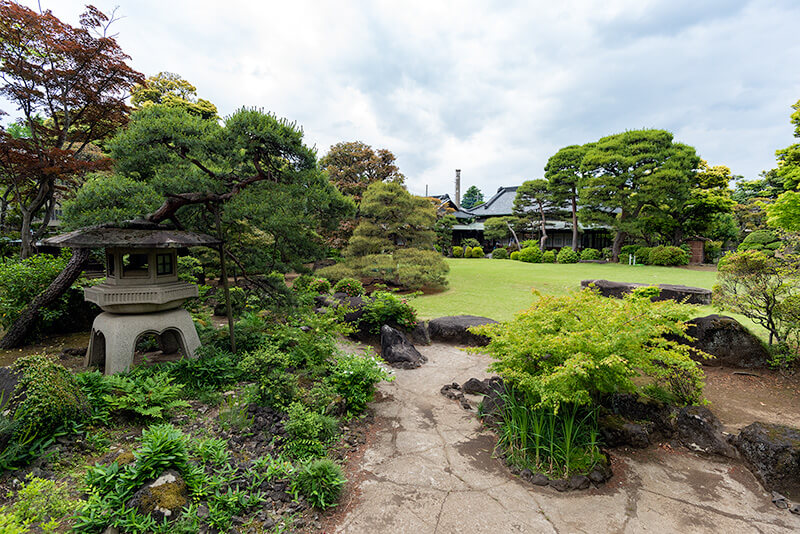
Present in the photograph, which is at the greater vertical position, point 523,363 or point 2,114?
point 2,114

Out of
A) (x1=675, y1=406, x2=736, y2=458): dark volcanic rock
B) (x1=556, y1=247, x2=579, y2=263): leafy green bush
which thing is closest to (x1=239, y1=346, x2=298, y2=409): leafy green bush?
(x1=675, y1=406, x2=736, y2=458): dark volcanic rock

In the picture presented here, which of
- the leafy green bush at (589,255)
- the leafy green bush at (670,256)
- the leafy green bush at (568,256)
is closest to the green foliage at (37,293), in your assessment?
the leafy green bush at (568,256)

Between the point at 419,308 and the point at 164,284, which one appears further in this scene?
the point at 419,308

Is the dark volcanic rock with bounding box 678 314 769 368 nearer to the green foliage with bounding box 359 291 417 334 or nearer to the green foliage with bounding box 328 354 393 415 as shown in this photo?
the green foliage with bounding box 359 291 417 334

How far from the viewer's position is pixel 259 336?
18.9ft

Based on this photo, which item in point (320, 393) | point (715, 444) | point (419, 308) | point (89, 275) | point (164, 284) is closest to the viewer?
point (715, 444)

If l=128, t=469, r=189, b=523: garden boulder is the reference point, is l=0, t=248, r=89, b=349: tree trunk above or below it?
above

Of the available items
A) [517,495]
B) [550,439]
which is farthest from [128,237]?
[550,439]

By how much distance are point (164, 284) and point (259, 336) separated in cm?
164

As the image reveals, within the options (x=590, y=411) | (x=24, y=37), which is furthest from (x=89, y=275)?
(x=590, y=411)

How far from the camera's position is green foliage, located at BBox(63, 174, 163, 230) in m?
4.15

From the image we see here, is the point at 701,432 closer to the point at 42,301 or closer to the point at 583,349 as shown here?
the point at 583,349

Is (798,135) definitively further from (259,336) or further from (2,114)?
(2,114)

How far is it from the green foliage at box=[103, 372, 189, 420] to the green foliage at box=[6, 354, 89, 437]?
10.7 inches
